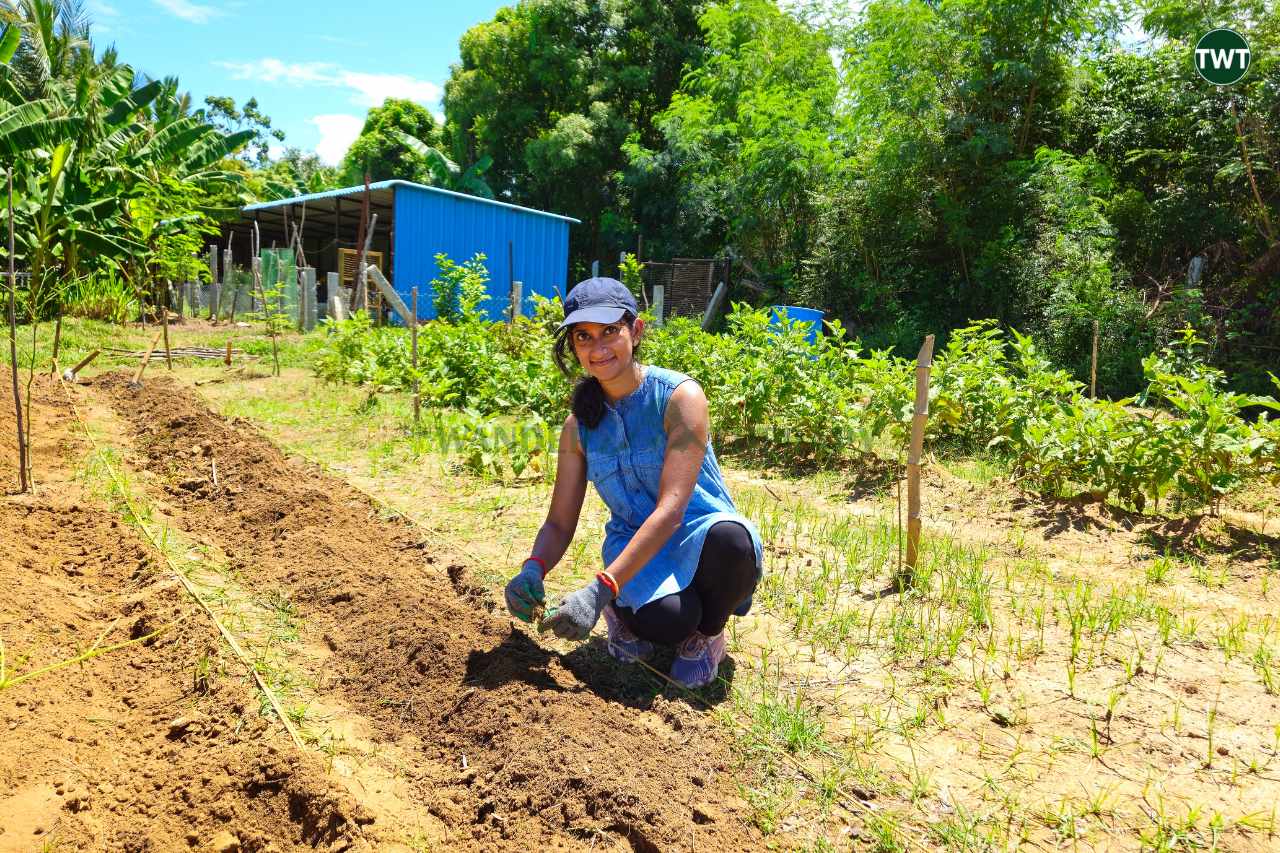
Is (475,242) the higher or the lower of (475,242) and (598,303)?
the higher

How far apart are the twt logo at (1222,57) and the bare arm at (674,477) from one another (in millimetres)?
10612

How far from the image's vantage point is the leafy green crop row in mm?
4281

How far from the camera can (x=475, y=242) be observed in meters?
16.8

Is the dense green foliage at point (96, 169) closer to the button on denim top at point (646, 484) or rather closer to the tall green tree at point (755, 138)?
the tall green tree at point (755, 138)

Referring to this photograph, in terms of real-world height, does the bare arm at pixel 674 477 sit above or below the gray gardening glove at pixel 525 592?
above

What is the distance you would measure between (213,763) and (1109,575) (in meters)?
3.81

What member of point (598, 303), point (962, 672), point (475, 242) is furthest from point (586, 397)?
point (475, 242)

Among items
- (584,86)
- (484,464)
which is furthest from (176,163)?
(484,464)

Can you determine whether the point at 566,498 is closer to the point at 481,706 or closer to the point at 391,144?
the point at 481,706

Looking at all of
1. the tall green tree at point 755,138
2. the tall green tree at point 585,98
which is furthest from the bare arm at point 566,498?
the tall green tree at point 585,98

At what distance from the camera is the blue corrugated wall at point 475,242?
51.0 feet

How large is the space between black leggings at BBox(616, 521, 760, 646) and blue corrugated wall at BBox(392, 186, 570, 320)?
12.5 m

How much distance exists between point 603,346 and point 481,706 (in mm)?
1119

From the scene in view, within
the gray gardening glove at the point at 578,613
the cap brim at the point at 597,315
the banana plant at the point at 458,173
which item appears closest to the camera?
the gray gardening glove at the point at 578,613
